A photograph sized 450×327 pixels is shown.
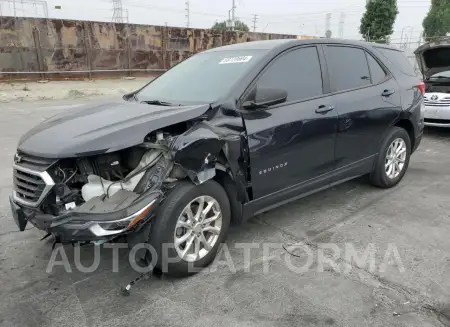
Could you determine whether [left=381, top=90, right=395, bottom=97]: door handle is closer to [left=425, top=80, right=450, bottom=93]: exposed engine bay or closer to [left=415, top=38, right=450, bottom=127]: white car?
[left=415, top=38, right=450, bottom=127]: white car

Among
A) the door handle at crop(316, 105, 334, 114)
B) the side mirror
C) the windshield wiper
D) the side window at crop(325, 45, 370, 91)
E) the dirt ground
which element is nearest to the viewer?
Result: the side mirror

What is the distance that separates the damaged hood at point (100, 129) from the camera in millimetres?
2674

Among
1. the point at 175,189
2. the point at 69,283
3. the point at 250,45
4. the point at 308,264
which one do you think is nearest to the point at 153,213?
the point at 175,189

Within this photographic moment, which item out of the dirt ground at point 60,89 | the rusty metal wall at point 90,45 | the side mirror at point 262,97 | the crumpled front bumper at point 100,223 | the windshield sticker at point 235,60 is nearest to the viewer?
the crumpled front bumper at point 100,223

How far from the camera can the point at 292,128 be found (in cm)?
354

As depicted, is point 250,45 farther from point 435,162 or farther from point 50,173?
point 435,162

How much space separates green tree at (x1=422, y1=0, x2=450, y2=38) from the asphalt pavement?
34.5 metres

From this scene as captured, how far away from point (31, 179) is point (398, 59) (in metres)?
Answer: 4.43

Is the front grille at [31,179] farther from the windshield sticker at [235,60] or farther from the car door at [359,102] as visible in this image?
the car door at [359,102]

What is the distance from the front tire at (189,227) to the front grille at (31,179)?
0.78 m

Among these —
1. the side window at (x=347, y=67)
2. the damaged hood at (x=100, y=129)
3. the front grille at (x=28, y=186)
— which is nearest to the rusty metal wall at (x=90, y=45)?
the damaged hood at (x=100, y=129)

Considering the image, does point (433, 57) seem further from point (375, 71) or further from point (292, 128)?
point (292, 128)

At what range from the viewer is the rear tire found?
4727 mm

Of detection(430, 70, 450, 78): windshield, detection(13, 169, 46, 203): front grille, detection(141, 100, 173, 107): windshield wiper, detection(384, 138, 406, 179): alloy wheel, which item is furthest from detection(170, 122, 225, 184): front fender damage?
detection(430, 70, 450, 78): windshield
